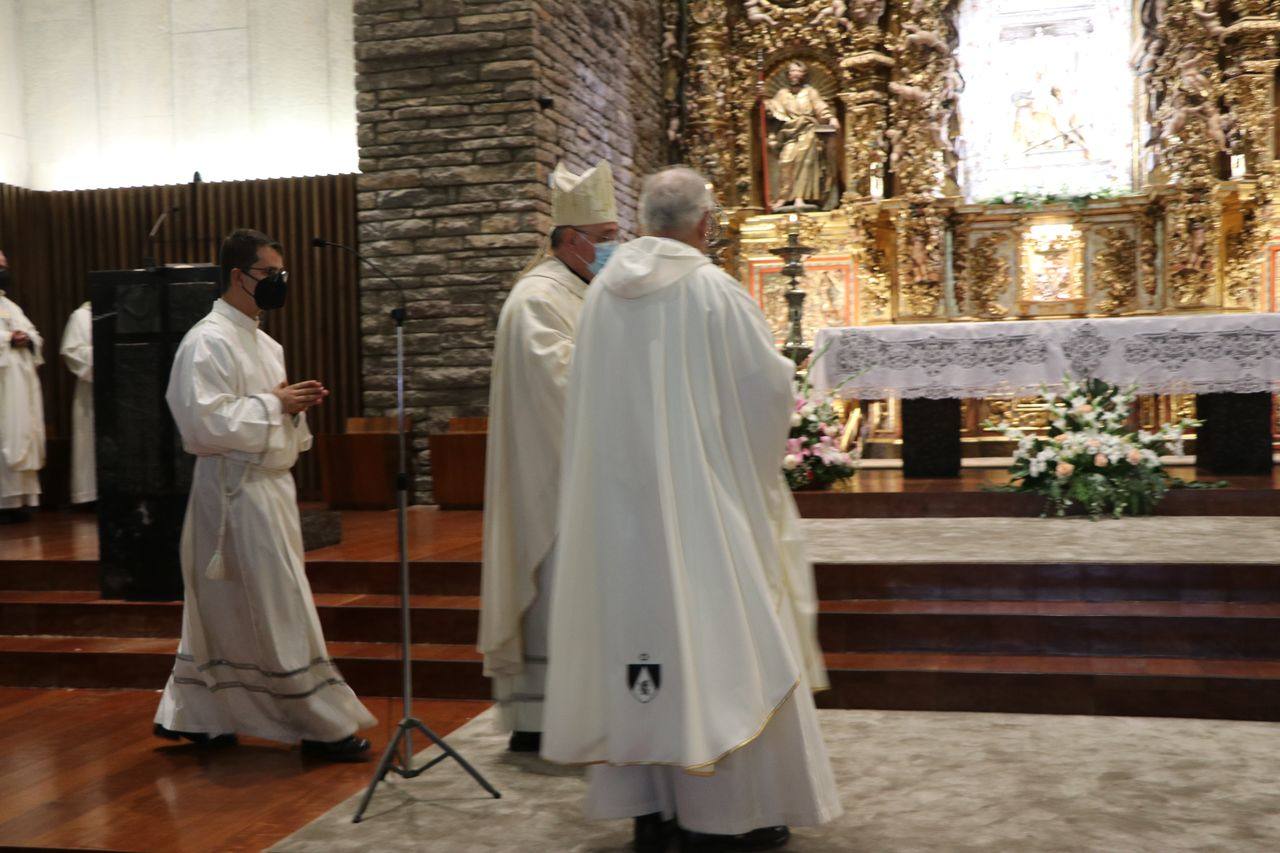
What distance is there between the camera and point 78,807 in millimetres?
3766

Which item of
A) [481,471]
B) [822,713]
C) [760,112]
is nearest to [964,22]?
[760,112]

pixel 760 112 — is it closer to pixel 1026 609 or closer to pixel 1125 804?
pixel 1026 609

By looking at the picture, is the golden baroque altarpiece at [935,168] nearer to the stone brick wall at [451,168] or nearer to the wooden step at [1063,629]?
the stone brick wall at [451,168]

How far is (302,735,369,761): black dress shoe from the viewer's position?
4168mm

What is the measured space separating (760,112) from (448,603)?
746 cm

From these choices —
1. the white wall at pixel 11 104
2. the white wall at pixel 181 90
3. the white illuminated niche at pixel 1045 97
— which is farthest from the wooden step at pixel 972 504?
the white wall at pixel 11 104

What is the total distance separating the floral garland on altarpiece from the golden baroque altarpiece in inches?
160

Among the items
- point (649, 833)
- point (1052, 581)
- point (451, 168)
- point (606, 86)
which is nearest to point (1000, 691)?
point (1052, 581)

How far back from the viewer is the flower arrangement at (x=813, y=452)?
7730 mm

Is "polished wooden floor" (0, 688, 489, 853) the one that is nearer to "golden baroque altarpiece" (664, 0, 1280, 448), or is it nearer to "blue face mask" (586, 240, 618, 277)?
"blue face mask" (586, 240, 618, 277)

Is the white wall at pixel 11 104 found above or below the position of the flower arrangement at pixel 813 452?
above

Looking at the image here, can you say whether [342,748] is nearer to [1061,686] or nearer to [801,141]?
[1061,686]

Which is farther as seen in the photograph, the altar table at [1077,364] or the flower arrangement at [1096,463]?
the altar table at [1077,364]

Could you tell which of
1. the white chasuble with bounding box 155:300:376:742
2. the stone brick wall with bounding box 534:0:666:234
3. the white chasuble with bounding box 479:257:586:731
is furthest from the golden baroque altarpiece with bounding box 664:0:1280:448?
the white chasuble with bounding box 155:300:376:742
